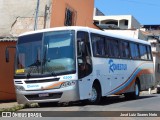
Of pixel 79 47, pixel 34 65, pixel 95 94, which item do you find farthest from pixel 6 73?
pixel 79 47

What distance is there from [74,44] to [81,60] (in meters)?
0.64

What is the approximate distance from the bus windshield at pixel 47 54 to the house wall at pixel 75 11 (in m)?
8.20

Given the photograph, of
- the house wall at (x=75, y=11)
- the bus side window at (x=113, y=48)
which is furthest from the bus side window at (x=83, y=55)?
the house wall at (x=75, y=11)

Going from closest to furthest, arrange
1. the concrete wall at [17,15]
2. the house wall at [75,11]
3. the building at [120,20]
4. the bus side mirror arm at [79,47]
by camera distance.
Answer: the bus side mirror arm at [79,47]
the house wall at [75,11]
the concrete wall at [17,15]
the building at [120,20]

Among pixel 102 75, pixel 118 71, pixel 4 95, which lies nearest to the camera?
pixel 102 75

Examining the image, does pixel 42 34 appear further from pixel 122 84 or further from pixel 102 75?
pixel 122 84

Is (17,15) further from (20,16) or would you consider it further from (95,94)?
(95,94)

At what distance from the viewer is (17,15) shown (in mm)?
24062

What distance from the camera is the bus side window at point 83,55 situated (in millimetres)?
14555

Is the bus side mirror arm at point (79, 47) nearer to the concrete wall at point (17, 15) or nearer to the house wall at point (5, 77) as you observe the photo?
the house wall at point (5, 77)

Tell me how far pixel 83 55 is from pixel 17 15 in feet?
34.1

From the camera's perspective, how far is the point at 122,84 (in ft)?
61.9

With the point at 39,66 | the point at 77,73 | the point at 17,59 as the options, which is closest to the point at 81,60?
the point at 77,73

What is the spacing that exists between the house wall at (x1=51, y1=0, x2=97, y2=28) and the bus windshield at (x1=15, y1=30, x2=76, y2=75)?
8202 millimetres
